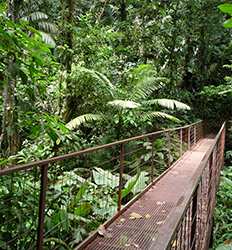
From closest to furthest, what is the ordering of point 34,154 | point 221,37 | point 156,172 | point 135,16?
point 34,154, point 156,172, point 135,16, point 221,37

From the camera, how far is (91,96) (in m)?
9.15

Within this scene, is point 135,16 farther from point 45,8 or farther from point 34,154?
point 34,154

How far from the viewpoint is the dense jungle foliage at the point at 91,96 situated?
2.96 metres

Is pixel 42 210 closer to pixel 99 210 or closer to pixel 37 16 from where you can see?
pixel 99 210

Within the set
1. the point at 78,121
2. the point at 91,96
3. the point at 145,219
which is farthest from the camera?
the point at 91,96

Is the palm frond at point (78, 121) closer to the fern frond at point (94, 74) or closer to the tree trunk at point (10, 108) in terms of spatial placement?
the fern frond at point (94, 74)

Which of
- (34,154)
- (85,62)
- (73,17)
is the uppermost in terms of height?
(73,17)

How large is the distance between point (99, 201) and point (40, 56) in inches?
109

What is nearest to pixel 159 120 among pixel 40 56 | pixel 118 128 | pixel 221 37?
pixel 118 128

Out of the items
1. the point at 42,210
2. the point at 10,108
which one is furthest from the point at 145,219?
the point at 10,108

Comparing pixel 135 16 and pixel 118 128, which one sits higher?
pixel 135 16

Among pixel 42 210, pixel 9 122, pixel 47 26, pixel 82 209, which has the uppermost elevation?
pixel 47 26

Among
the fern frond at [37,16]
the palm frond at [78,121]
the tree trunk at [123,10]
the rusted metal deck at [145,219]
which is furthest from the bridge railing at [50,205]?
the fern frond at [37,16]

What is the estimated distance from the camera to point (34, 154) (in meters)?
5.99
